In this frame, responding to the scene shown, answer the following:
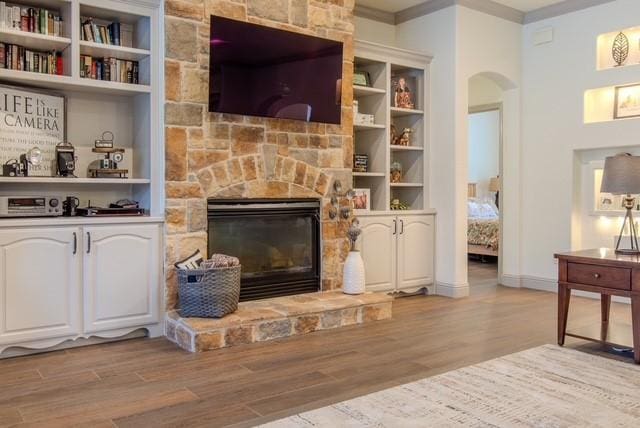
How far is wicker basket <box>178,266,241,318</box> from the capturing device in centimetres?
378

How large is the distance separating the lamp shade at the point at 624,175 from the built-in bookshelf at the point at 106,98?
10.4ft

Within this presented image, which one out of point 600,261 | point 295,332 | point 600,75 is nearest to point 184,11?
point 295,332

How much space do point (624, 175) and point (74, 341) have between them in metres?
3.89

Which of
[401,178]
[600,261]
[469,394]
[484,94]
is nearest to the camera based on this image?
[469,394]

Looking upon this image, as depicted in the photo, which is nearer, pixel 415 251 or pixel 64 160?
pixel 64 160

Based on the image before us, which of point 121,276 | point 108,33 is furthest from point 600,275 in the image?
point 108,33

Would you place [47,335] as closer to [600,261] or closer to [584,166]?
[600,261]

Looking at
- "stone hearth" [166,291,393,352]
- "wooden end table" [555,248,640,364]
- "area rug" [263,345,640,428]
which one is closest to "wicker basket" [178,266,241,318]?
"stone hearth" [166,291,393,352]

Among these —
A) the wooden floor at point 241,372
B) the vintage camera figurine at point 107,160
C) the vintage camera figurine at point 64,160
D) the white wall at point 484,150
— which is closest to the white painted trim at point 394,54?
the vintage camera figurine at point 107,160

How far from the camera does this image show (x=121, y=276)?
151 inches

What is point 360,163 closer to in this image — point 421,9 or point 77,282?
point 421,9

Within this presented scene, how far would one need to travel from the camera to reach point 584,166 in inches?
227

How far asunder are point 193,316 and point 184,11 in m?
2.22

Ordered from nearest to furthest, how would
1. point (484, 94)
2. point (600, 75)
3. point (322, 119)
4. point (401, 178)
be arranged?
1. point (322, 119)
2. point (600, 75)
3. point (401, 178)
4. point (484, 94)
